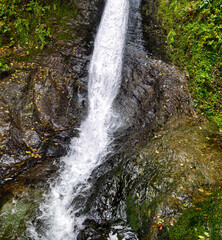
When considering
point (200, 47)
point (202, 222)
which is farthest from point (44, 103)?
point (200, 47)

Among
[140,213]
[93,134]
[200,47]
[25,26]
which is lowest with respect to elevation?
[140,213]

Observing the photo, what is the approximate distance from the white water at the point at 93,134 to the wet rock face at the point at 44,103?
465 mm

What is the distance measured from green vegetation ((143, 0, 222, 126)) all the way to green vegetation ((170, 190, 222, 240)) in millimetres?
3182

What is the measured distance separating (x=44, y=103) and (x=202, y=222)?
19.1ft

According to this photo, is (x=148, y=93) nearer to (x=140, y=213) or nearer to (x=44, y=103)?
(x=44, y=103)

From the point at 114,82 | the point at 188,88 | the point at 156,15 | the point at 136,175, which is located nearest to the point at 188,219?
the point at 136,175

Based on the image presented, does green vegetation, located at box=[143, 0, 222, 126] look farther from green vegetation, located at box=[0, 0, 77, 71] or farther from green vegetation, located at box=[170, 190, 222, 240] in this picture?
green vegetation, located at box=[0, 0, 77, 71]

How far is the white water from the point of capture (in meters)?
4.16

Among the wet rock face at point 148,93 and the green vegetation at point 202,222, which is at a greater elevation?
the wet rock face at point 148,93

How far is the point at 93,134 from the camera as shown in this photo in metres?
6.44

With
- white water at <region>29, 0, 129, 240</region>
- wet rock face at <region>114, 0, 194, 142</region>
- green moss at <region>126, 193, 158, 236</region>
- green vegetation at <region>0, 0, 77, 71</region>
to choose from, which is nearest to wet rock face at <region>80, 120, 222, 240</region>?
green moss at <region>126, 193, 158, 236</region>

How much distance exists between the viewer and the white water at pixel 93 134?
13.6 ft

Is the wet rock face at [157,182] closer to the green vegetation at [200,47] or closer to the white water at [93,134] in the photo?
the white water at [93,134]

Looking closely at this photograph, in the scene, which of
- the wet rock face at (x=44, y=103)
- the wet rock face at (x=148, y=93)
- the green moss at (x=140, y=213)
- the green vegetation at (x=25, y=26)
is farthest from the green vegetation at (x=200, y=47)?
the green vegetation at (x=25, y=26)
